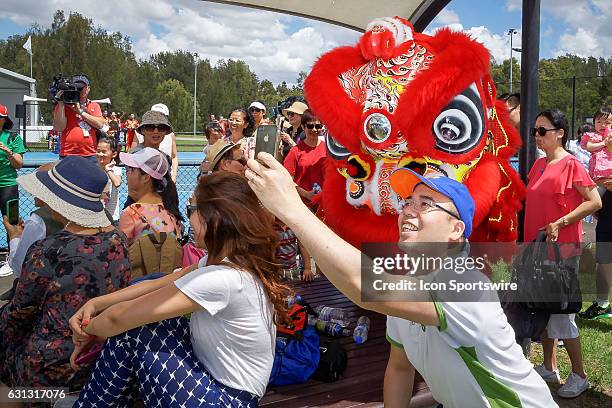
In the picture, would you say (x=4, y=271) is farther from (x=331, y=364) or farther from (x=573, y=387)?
(x=573, y=387)

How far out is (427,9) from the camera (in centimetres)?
559

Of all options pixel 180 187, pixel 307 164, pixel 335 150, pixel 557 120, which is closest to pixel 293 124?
pixel 307 164

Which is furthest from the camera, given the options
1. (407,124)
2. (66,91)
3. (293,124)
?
(293,124)

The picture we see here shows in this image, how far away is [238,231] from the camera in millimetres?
2072

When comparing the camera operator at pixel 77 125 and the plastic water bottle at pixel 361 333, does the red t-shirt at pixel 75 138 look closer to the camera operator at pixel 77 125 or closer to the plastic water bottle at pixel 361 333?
the camera operator at pixel 77 125

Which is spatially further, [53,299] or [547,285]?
[547,285]

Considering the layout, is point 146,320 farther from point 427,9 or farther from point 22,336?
point 427,9

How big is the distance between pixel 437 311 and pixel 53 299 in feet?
5.01

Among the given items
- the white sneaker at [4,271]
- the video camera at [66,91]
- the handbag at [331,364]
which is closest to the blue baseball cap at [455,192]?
the handbag at [331,364]

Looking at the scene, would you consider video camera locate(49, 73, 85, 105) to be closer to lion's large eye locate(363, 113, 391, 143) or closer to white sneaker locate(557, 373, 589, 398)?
lion's large eye locate(363, 113, 391, 143)

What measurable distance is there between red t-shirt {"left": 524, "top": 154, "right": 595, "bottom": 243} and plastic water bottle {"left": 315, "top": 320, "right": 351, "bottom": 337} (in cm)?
130

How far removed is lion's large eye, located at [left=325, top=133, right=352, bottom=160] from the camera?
3461 mm

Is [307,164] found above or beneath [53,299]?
above

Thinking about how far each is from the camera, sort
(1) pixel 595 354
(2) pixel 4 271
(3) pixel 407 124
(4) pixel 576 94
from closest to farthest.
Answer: (3) pixel 407 124 → (1) pixel 595 354 → (2) pixel 4 271 → (4) pixel 576 94
